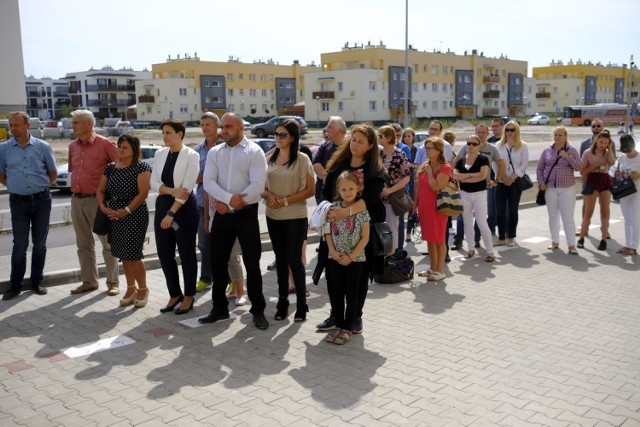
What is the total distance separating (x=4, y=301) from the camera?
7.06 metres

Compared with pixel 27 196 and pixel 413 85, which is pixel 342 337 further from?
pixel 413 85

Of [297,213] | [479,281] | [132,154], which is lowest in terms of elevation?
[479,281]

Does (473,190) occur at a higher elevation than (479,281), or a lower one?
higher

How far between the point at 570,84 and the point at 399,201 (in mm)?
123451

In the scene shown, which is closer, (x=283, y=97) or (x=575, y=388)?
(x=575, y=388)

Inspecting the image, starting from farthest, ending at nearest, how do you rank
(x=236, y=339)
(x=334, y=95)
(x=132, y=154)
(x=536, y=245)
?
(x=334, y=95), (x=536, y=245), (x=132, y=154), (x=236, y=339)

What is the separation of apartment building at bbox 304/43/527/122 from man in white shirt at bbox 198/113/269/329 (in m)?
80.3

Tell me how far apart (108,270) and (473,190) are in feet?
16.8

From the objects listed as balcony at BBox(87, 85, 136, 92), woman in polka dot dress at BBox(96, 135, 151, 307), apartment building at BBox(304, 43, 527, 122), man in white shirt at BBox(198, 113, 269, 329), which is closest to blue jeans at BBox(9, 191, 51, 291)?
woman in polka dot dress at BBox(96, 135, 151, 307)

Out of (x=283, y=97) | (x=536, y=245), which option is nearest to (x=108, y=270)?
(x=536, y=245)

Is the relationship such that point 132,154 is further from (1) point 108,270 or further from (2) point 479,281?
(2) point 479,281

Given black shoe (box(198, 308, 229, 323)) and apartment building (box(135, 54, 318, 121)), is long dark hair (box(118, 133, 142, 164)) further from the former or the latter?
apartment building (box(135, 54, 318, 121))

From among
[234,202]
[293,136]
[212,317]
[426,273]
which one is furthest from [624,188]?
[212,317]

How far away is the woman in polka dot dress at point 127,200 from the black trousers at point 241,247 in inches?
39.9
